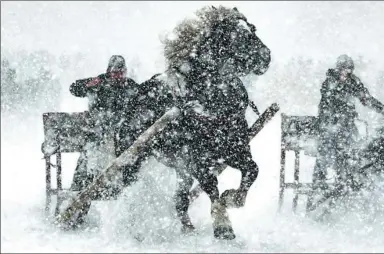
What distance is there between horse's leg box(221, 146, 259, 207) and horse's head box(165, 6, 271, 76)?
914 mm

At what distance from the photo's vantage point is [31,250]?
16.3ft

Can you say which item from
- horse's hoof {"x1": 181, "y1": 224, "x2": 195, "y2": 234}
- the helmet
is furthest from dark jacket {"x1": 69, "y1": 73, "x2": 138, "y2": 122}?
the helmet

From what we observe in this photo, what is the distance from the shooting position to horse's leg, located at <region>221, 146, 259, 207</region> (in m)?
5.41

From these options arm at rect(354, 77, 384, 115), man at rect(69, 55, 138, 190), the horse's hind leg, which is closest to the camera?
the horse's hind leg

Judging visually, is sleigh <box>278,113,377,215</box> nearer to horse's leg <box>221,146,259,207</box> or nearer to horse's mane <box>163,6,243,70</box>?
horse's leg <box>221,146,259,207</box>

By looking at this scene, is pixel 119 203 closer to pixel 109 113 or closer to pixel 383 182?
pixel 109 113

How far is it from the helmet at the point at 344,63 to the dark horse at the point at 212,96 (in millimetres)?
1778

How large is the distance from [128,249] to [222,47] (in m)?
2.28

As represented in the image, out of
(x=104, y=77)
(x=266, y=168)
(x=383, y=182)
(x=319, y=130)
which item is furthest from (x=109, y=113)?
(x=266, y=168)

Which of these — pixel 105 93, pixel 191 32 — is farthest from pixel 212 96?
pixel 105 93

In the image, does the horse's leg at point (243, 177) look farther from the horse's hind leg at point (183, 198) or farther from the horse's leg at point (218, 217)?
the horse's hind leg at point (183, 198)

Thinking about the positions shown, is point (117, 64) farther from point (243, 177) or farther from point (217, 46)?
point (243, 177)

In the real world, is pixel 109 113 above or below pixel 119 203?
above

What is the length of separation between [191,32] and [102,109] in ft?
5.25
